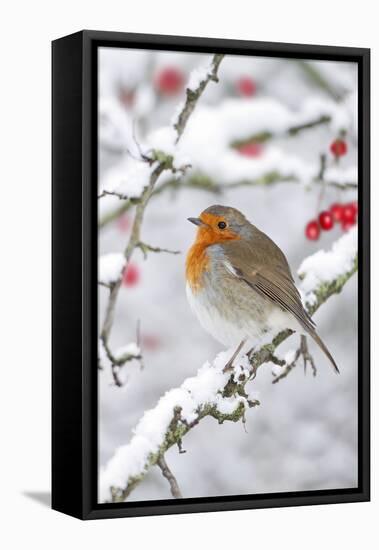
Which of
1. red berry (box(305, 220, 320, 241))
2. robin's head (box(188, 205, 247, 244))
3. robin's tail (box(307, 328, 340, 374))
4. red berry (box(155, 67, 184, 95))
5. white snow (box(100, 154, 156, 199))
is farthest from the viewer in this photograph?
red berry (box(305, 220, 320, 241))

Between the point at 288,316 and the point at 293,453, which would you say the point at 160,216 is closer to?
the point at 288,316

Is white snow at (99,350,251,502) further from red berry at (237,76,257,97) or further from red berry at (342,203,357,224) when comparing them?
red berry at (237,76,257,97)

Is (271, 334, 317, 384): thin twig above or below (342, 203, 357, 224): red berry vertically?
below

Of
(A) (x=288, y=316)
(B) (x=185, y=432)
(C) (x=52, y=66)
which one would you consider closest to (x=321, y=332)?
(A) (x=288, y=316)

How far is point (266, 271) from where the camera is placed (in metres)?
4.85

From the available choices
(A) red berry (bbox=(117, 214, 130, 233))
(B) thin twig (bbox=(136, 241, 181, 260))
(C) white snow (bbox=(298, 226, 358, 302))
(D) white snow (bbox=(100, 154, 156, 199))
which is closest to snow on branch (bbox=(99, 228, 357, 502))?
(C) white snow (bbox=(298, 226, 358, 302))

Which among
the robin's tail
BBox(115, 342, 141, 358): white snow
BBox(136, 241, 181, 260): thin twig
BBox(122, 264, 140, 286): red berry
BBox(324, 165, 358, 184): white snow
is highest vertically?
BBox(324, 165, 358, 184): white snow

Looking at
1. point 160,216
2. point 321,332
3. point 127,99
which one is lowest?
point 321,332

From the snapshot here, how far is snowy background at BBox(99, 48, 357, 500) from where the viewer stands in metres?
4.61

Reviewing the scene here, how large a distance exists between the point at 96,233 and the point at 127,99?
477 millimetres

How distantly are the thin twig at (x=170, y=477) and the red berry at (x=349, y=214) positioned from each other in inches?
46.3

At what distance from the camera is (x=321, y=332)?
16.6 feet

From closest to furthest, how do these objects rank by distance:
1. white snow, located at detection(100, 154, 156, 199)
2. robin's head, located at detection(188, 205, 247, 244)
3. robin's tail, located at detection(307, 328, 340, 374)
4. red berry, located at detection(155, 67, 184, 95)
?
white snow, located at detection(100, 154, 156, 199) → red berry, located at detection(155, 67, 184, 95) → robin's head, located at detection(188, 205, 247, 244) → robin's tail, located at detection(307, 328, 340, 374)

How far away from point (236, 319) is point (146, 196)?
55cm
